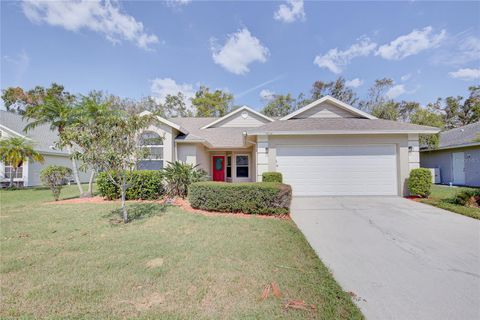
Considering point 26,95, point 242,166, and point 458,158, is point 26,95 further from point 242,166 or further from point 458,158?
point 458,158

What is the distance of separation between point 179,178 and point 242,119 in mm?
8314

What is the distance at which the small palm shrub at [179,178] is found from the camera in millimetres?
9438

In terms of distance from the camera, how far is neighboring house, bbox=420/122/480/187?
13734mm

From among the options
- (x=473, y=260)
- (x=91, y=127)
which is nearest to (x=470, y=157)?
(x=473, y=260)

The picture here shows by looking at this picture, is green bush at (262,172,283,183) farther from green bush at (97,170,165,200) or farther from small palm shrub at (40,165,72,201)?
small palm shrub at (40,165,72,201)

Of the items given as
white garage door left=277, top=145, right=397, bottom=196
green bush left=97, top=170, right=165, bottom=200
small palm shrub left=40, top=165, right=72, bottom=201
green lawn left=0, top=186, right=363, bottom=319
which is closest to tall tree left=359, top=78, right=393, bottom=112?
white garage door left=277, top=145, right=397, bottom=196

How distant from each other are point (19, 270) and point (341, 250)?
19.1 ft

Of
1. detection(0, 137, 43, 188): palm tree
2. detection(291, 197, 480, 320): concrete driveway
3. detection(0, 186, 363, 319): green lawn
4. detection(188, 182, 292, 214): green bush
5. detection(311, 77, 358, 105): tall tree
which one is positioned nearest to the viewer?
detection(0, 186, 363, 319): green lawn

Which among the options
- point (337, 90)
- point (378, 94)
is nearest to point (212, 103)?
point (337, 90)

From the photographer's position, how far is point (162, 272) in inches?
132

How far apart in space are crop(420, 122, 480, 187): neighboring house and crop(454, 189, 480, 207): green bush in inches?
299

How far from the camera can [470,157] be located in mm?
14078

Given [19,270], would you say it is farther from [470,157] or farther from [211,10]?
[470,157]

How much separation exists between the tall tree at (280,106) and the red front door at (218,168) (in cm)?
1779
